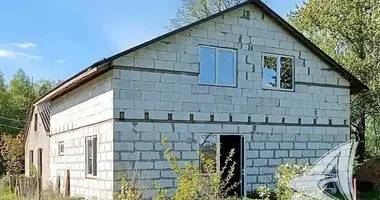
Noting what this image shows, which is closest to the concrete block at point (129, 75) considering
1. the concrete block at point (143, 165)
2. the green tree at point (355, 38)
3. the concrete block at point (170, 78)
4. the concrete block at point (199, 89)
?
the concrete block at point (170, 78)

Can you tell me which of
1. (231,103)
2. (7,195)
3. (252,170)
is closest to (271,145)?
(252,170)

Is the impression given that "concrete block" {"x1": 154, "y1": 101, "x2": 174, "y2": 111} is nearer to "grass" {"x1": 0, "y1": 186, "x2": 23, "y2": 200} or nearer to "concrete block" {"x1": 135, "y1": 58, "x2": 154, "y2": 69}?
"concrete block" {"x1": 135, "y1": 58, "x2": 154, "y2": 69}

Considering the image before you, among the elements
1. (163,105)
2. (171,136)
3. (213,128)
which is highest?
(163,105)

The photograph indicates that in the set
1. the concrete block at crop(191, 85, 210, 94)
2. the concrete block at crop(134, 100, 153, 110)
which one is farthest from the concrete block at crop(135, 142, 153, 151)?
the concrete block at crop(191, 85, 210, 94)

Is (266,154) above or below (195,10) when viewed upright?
below

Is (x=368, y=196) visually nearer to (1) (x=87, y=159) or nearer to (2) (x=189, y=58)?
(2) (x=189, y=58)

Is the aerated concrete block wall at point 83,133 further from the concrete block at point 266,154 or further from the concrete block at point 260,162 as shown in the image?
the concrete block at point 266,154

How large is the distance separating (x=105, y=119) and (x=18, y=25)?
608 inches

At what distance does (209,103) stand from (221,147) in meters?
1.60

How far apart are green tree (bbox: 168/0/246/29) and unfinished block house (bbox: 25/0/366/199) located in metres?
15.1

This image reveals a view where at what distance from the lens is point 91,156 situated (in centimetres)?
1520

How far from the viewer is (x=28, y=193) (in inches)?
637

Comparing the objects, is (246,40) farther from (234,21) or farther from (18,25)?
(18,25)

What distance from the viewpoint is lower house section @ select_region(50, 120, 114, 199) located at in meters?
13.5
